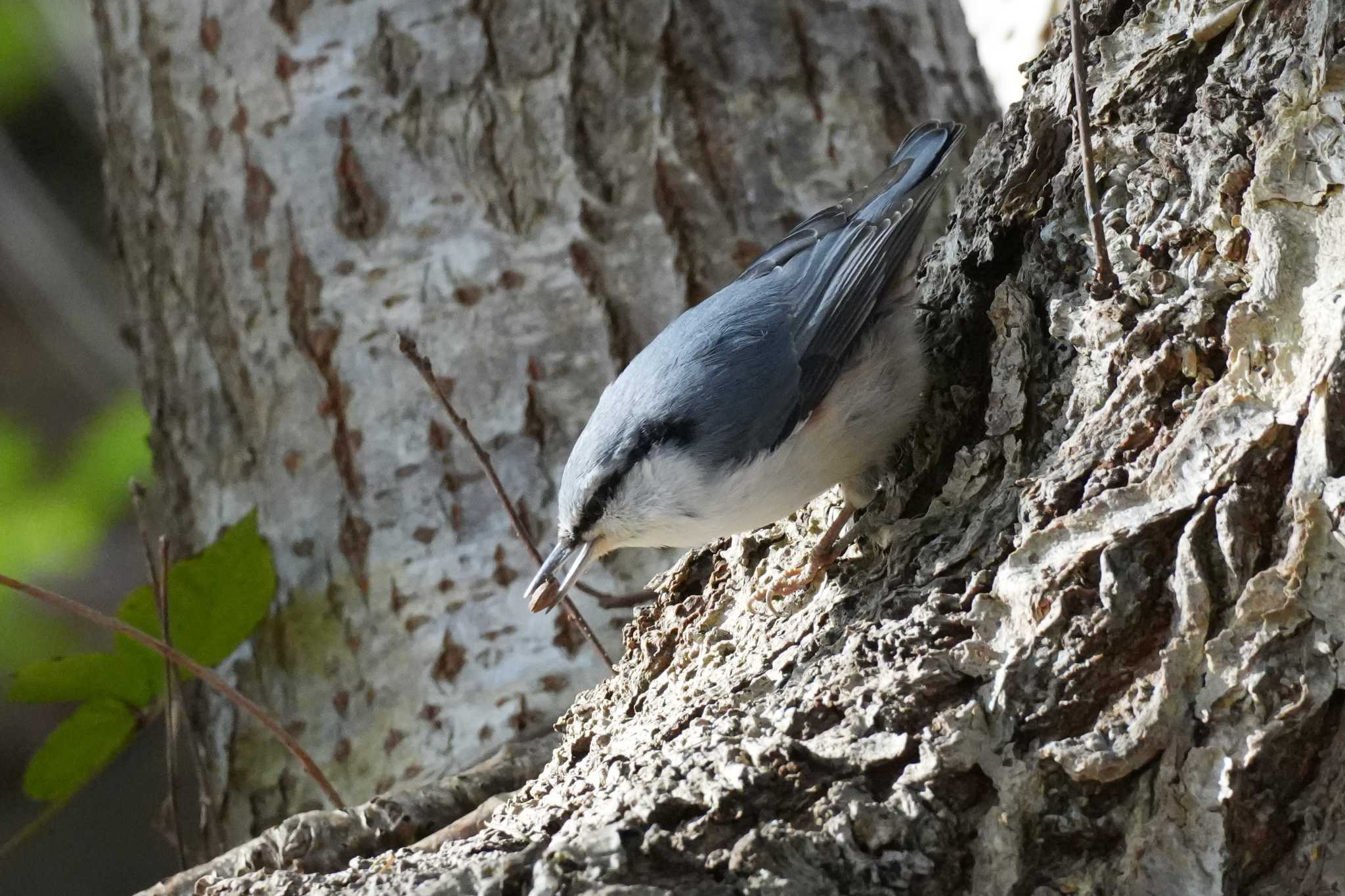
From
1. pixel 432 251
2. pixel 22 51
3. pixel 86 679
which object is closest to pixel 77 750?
pixel 86 679

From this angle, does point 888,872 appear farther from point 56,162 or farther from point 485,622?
point 56,162

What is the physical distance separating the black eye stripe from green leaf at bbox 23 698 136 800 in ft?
2.94

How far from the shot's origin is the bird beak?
5.16 feet

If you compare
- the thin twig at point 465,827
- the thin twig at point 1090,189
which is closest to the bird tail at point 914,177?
the thin twig at point 1090,189

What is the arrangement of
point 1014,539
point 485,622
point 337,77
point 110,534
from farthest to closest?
point 110,534 < point 337,77 < point 485,622 < point 1014,539

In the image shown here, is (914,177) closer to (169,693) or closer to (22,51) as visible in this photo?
(169,693)

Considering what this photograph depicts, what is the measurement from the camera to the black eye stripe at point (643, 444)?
1.55 m

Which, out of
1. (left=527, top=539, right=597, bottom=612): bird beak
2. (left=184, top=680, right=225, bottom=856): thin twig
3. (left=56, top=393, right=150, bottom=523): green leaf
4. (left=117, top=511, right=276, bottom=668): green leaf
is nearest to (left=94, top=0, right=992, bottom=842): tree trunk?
(left=184, top=680, right=225, bottom=856): thin twig

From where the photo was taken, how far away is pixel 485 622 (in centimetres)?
197

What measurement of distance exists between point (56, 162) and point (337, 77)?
145 inches

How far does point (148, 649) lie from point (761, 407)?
1.05 metres

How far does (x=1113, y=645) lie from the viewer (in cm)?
99

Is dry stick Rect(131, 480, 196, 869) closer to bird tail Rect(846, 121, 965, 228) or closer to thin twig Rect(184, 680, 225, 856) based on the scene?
thin twig Rect(184, 680, 225, 856)

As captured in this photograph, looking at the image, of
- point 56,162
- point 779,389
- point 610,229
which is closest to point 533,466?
point 610,229
